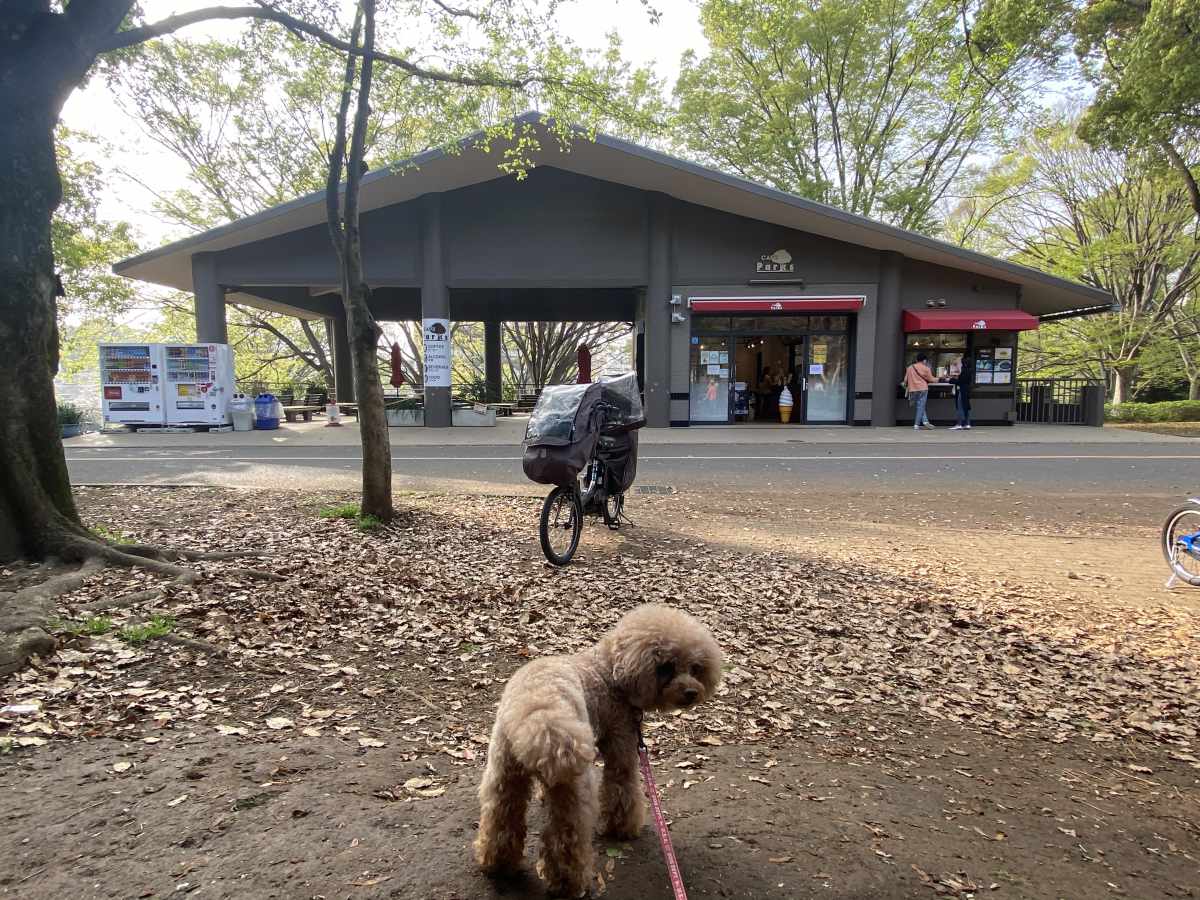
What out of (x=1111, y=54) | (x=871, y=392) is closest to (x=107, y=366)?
(x=871, y=392)

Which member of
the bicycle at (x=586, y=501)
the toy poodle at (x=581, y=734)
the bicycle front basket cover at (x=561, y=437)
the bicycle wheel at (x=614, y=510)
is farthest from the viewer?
the bicycle wheel at (x=614, y=510)

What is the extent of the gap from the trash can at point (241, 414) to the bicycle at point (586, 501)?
14298 millimetres

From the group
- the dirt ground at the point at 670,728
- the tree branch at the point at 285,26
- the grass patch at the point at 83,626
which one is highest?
the tree branch at the point at 285,26

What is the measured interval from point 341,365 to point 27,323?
2041 centimetres

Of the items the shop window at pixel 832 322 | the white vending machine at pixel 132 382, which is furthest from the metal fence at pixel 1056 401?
the white vending machine at pixel 132 382

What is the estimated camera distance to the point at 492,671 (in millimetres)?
3527

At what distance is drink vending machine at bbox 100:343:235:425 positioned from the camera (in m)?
16.4

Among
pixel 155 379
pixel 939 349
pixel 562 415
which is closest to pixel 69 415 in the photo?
pixel 155 379

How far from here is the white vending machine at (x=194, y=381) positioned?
53.9 feet

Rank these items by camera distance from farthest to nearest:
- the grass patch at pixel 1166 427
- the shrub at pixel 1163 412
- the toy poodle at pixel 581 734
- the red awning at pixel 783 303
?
the shrub at pixel 1163 412 < the red awning at pixel 783 303 < the grass patch at pixel 1166 427 < the toy poodle at pixel 581 734

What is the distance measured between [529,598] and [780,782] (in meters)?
2.43

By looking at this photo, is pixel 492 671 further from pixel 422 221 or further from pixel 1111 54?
pixel 422 221

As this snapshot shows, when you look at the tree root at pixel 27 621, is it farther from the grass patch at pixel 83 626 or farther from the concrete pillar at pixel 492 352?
the concrete pillar at pixel 492 352

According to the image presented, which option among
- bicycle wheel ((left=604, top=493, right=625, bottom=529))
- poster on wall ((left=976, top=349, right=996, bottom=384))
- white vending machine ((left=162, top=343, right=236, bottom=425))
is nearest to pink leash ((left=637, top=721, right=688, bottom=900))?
→ bicycle wheel ((left=604, top=493, right=625, bottom=529))
